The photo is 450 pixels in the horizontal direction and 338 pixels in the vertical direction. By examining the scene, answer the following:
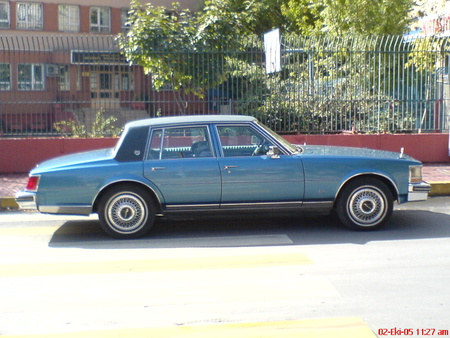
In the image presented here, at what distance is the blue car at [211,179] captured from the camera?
8.19 m

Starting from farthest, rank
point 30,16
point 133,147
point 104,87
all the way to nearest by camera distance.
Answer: point 30,16 < point 104,87 < point 133,147

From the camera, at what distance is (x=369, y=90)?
14.4m

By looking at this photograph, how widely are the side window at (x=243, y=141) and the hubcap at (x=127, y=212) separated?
4.05 feet

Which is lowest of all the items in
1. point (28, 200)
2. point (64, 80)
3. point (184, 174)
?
point (28, 200)

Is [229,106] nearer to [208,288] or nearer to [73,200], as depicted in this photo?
[73,200]

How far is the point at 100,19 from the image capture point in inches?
1526

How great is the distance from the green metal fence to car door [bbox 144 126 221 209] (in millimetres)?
5526

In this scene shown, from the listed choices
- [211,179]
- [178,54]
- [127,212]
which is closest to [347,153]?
[211,179]

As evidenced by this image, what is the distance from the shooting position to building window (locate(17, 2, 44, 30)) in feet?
121

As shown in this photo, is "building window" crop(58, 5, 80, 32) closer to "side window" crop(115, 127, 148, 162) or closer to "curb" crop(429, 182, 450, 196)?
"curb" crop(429, 182, 450, 196)

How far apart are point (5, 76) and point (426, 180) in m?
8.64

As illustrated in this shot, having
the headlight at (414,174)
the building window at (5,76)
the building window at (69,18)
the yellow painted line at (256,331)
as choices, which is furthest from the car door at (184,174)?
the building window at (69,18)

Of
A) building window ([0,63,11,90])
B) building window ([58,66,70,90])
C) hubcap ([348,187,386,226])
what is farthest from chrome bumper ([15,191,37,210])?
building window ([0,63,11,90])

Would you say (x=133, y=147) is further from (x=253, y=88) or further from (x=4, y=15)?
(x=4, y=15)
